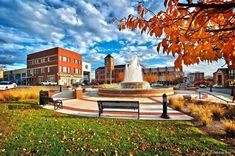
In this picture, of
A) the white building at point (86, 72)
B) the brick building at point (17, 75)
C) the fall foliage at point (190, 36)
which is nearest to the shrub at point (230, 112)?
the fall foliage at point (190, 36)

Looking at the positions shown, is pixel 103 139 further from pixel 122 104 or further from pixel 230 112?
pixel 230 112

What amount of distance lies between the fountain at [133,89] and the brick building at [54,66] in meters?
39.8

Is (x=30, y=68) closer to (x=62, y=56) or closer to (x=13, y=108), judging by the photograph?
(x=62, y=56)

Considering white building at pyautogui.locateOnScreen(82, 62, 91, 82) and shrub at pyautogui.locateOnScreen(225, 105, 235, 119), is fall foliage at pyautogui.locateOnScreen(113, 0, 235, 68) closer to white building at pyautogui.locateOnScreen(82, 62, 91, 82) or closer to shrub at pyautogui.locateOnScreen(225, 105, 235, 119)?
shrub at pyautogui.locateOnScreen(225, 105, 235, 119)

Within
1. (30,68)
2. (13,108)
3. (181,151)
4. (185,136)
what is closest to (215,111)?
(185,136)

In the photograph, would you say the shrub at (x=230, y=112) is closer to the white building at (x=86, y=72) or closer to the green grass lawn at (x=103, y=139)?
the green grass lawn at (x=103, y=139)

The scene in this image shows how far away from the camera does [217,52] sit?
2738 mm

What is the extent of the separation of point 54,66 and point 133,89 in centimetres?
5045

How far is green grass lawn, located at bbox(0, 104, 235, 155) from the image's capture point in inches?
188

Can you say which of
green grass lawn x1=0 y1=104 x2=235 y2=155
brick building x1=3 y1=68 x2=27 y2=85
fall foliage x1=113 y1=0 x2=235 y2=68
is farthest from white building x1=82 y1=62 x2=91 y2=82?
fall foliage x1=113 y1=0 x2=235 y2=68

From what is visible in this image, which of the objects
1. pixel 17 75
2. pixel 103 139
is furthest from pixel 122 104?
pixel 17 75

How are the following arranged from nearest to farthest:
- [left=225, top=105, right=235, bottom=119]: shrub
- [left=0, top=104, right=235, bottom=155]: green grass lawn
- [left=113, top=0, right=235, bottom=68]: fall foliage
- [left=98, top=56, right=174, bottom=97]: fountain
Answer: [left=113, top=0, right=235, bottom=68]: fall foliage, [left=0, top=104, right=235, bottom=155]: green grass lawn, [left=225, top=105, right=235, bottom=119]: shrub, [left=98, top=56, right=174, bottom=97]: fountain

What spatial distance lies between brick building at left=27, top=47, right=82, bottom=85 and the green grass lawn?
56417 millimetres

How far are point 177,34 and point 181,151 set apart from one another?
391 centimetres
